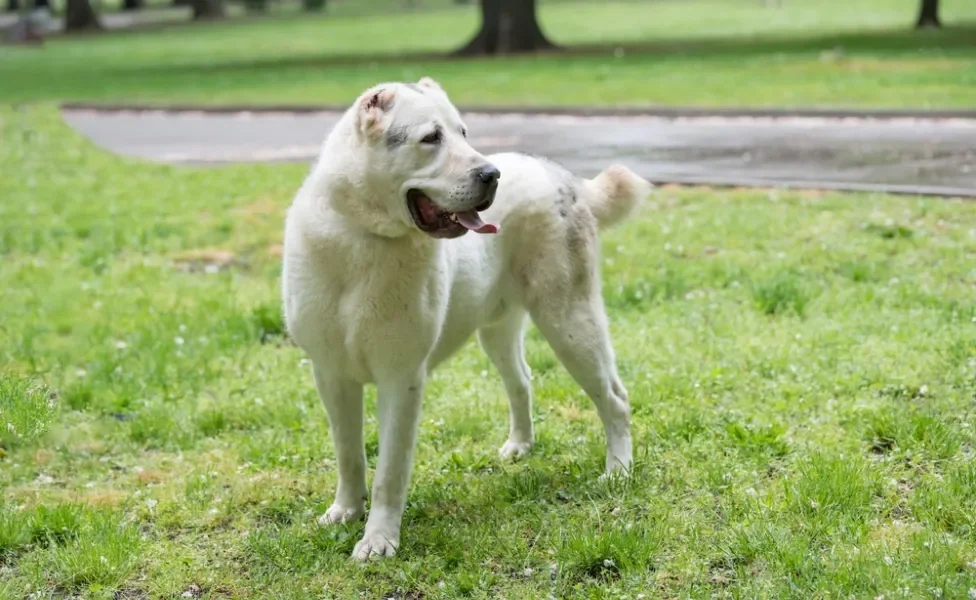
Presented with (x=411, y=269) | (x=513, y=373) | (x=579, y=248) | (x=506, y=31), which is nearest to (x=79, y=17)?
(x=506, y=31)

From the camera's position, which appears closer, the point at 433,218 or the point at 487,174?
the point at 487,174

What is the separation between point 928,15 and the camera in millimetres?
31656

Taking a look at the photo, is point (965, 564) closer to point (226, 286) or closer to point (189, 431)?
point (189, 431)

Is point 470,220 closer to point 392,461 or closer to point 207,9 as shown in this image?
point 392,461

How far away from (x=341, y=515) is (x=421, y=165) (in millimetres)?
1605

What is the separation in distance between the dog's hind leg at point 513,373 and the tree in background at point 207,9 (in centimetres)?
5352

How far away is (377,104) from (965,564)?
2.64 metres

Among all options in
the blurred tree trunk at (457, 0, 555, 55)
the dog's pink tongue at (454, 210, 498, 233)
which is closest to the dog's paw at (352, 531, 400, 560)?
the dog's pink tongue at (454, 210, 498, 233)

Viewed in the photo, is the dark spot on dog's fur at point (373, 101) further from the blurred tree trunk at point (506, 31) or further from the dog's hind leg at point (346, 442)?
the blurred tree trunk at point (506, 31)

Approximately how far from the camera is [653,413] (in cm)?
609

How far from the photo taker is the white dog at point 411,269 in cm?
429

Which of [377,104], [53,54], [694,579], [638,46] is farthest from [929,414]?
[53,54]

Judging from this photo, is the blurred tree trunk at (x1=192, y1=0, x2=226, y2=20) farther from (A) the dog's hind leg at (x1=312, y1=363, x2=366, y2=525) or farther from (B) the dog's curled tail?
(A) the dog's hind leg at (x1=312, y1=363, x2=366, y2=525)

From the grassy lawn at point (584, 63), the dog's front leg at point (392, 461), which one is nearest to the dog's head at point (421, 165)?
the dog's front leg at point (392, 461)
